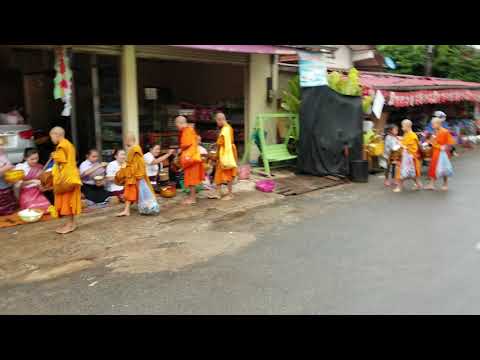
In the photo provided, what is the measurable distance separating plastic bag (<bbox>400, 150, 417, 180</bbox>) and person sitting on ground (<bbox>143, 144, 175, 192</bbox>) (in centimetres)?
503

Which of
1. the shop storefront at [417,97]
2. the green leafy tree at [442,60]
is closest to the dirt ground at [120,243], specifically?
the shop storefront at [417,97]

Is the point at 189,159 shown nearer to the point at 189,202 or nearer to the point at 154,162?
the point at 154,162

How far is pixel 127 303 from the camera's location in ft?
14.1

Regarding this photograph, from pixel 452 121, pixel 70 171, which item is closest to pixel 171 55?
pixel 70 171

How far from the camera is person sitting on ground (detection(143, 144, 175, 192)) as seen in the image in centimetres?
832

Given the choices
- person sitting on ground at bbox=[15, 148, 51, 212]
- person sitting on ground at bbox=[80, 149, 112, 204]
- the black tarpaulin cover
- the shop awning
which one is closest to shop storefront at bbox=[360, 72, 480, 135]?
the shop awning

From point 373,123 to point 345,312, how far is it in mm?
9506

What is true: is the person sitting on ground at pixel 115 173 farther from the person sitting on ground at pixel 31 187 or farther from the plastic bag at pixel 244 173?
the plastic bag at pixel 244 173

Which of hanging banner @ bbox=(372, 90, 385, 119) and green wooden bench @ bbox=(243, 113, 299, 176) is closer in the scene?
green wooden bench @ bbox=(243, 113, 299, 176)

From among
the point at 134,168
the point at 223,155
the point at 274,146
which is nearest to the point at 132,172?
the point at 134,168

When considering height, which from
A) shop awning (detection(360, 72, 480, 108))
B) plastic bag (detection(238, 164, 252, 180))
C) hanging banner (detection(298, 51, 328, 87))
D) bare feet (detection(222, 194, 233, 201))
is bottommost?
bare feet (detection(222, 194, 233, 201))

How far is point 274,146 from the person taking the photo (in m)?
11.2

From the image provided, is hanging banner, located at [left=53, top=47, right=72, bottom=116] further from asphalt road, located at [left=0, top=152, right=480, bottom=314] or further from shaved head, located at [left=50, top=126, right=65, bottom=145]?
asphalt road, located at [left=0, top=152, right=480, bottom=314]

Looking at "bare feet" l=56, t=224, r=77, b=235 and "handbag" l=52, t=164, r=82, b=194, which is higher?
"handbag" l=52, t=164, r=82, b=194
